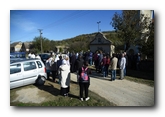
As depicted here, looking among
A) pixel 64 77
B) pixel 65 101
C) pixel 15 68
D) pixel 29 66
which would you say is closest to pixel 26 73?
pixel 29 66

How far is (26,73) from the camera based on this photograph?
439 centimetres

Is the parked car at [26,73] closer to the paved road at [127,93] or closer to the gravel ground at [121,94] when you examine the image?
the gravel ground at [121,94]

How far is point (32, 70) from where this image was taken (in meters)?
4.60

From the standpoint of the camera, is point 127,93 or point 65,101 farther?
point 127,93

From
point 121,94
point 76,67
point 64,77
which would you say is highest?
point 76,67

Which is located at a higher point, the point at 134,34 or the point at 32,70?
the point at 134,34

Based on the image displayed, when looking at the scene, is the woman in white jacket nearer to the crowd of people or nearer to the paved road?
the crowd of people

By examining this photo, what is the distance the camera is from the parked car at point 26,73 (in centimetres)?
405

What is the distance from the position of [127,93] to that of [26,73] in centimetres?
310

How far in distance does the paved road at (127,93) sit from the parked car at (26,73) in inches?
71.0

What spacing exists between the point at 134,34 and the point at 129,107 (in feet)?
7.34

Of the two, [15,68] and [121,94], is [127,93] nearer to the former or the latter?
[121,94]
